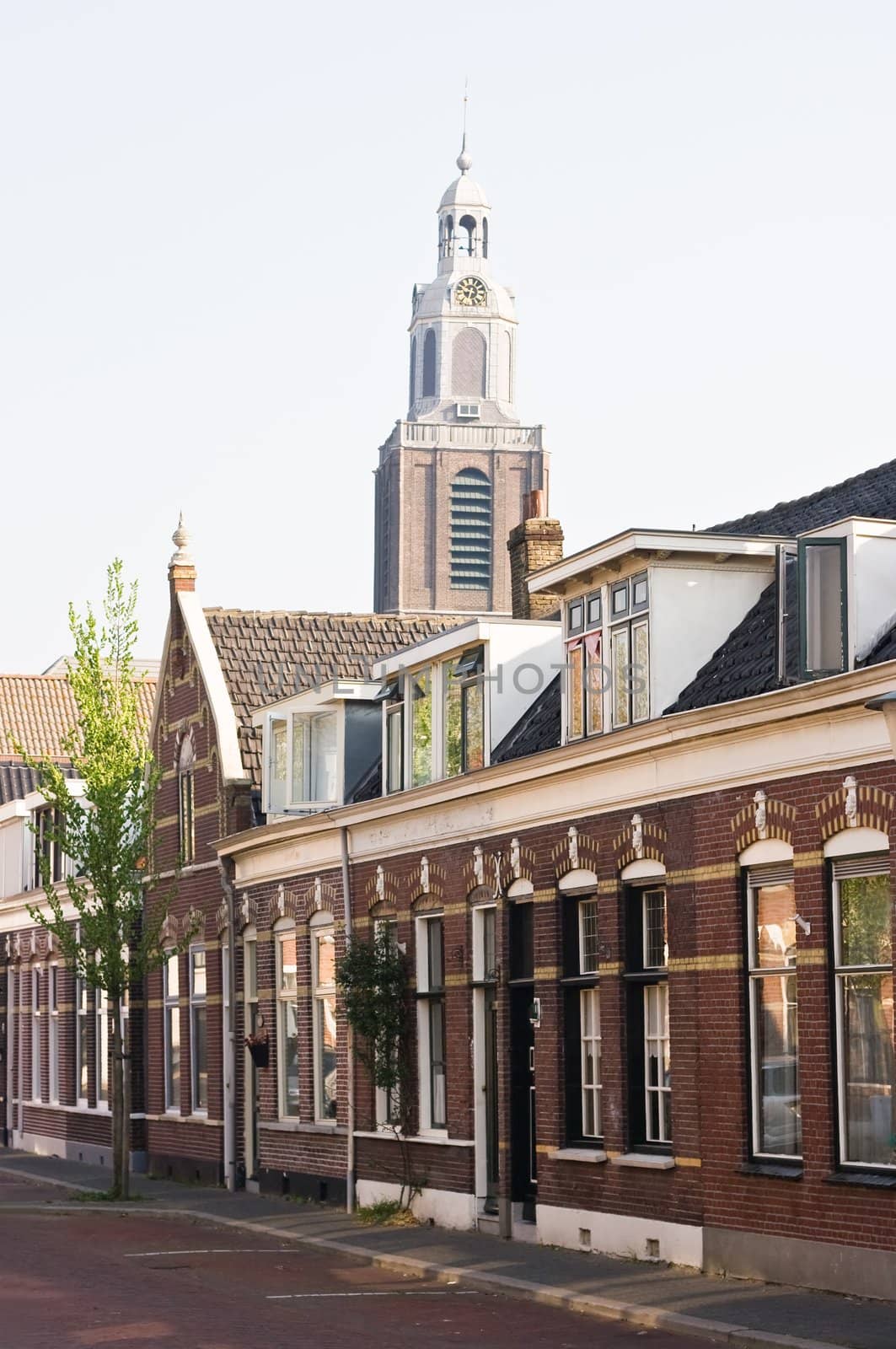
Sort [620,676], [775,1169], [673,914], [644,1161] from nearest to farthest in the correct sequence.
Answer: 1. [775,1169]
2. [673,914]
3. [644,1161]
4. [620,676]

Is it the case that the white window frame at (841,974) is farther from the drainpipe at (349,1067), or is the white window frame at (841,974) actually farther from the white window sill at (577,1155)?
the drainpipe at (349,1067)

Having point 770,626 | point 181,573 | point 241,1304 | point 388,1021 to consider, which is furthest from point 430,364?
point 241,1304

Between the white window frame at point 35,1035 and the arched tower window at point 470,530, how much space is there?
74939mm

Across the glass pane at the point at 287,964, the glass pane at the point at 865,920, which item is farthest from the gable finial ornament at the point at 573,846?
the glass pane at the point at 287,964

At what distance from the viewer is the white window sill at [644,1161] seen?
20188mm

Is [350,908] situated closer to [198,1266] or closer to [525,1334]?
[198,1266]

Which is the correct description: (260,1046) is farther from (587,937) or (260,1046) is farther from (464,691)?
(587,937)

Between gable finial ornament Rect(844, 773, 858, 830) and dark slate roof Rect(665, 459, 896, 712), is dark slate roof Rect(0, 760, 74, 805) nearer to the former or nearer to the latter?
dark slate roof Rect(665, 459, 896, 712)

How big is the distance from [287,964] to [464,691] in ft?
22.9

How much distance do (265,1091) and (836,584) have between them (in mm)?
15958

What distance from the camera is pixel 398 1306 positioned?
1841 centimetres

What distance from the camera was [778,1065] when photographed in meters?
18.8

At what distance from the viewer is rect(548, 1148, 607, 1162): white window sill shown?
21.6m

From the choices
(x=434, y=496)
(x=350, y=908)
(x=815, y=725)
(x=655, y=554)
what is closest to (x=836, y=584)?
(x=815, y=725)
